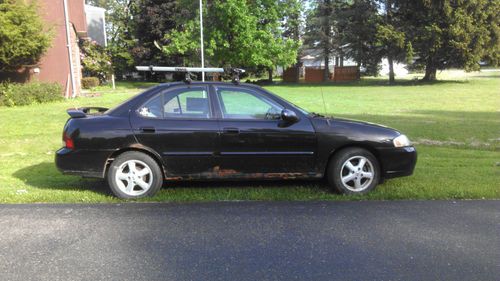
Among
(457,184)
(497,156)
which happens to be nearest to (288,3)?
(497,156)

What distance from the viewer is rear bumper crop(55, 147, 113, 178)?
597 centimetres

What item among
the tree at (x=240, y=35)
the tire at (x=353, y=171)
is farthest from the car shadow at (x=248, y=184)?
the tree at (x=240, y=35)

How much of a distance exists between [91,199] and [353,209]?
3.32 metres

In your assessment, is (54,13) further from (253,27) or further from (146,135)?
(146,135)

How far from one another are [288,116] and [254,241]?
206cm

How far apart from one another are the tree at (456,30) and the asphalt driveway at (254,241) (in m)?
37.0

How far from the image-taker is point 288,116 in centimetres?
604

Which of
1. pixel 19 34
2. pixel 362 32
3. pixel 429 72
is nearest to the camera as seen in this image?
pixel 19 34

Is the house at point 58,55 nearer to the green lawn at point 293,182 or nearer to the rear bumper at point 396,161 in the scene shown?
the green lawn at point 293,182

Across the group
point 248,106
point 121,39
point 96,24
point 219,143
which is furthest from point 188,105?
point 121,39

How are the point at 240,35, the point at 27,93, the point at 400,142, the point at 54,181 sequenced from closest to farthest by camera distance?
the point at 400,142 < the point at 54,181 < the point at 27,93 < the point at 240,35

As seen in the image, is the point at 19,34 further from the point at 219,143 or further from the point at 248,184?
the point at 219,143

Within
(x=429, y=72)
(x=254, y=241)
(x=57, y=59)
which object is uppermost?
(x=57, y=59)

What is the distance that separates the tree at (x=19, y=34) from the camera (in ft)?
64.0
